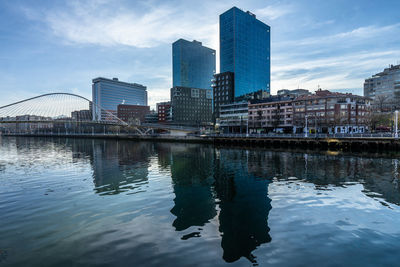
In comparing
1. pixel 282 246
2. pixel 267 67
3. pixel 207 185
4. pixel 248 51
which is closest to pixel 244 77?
pixel 248 51

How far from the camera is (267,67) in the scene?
183 meters

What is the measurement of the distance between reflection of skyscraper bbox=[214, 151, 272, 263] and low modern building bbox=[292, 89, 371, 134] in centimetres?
7628

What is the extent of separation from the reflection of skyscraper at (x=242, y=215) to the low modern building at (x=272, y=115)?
91.0 metres

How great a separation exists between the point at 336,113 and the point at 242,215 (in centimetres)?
9339

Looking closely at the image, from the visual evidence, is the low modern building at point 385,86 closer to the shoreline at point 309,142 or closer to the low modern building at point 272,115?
the low modern building at point 272,115

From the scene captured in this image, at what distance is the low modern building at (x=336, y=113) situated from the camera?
293ft

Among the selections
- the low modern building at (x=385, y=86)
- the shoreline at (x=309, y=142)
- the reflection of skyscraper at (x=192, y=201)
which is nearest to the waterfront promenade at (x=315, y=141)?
the shoreline at (x=309, y=142)

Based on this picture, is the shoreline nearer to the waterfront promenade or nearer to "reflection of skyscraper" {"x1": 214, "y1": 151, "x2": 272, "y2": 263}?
the waterfront promenade

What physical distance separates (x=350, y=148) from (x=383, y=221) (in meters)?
49.5

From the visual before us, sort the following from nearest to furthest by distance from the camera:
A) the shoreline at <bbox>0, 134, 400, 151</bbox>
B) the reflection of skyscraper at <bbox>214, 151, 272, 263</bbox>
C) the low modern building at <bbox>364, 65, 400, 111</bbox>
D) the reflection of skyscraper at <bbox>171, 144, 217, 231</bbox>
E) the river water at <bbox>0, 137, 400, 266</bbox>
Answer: the river water at <bbox>0, 137, 400, 266</bbox>, the reflection of skyscraper at <bbox>214, 151, 272, 263</bbox>, the reflection of skyscraper at <bbox>171, 144, 217, 231</bbox>, the shoreline at <bbox>0, 134, 400, 151</bbox>, the low modern building at <bbox>364, 65, 400, 111</bbox>

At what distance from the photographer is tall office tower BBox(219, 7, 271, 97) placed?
515ft

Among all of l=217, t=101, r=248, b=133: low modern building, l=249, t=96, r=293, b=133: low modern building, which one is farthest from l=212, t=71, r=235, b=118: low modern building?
l=249, t=96, r=293, b=133: low modern building

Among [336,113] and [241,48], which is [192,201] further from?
[241,48]

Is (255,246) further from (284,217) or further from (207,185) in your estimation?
(207,185)
